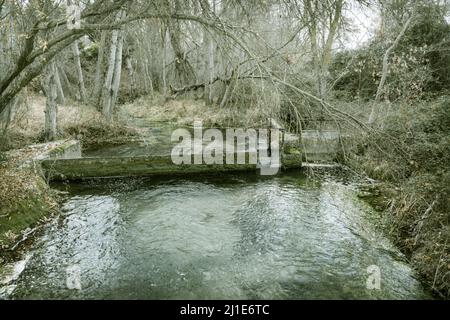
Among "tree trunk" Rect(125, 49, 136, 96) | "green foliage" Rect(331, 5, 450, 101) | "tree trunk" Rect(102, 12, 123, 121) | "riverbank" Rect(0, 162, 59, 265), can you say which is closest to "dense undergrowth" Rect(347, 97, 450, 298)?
"green foliage" Rect(331, 5, 450, 101)

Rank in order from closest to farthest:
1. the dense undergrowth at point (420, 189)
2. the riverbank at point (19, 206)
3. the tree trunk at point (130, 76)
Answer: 1. the dense undergrowth at point (420, 189)
2. the riverbank at point (19, 206)
3. the tree trunk at point (130, 76)

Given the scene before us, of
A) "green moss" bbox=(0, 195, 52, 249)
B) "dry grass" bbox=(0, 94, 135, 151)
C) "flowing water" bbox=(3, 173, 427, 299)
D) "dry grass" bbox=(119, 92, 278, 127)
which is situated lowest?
"flowing water" bbox=(3, 173, 427, 299)

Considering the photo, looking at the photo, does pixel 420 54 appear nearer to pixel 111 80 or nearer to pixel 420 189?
pixel 420 189

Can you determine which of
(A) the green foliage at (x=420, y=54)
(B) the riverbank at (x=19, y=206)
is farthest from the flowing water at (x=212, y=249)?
(A) the green foliage at (x=420, y=54)

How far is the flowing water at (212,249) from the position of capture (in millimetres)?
5273

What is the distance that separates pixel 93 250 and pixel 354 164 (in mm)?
8025

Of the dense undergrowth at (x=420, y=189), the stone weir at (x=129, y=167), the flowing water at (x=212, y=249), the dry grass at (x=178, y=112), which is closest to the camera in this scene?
the dense undergrowth at (x=420, y=189)

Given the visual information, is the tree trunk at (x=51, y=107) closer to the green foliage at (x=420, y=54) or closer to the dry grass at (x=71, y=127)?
the dry grass at (x=71, y=127)

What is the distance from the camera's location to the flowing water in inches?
208

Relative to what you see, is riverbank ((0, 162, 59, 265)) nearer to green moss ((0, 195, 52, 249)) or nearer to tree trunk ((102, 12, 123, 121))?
green moss ((0, 195, 52, 249))

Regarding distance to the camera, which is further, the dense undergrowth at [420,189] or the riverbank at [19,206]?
the riverbank at [19,206]

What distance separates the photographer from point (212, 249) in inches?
251

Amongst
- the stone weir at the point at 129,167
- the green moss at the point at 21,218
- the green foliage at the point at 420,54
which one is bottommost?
the green moss at the point at 21,218
